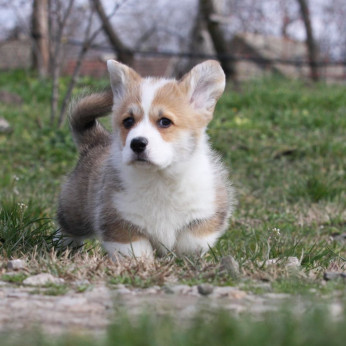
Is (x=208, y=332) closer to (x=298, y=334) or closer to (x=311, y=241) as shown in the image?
(x=298, y=334)

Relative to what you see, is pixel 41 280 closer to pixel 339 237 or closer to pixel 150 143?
pixel 150 143

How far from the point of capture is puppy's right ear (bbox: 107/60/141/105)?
4285mm

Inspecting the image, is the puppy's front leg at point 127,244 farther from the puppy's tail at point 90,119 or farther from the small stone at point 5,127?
the small stone at point 5,127

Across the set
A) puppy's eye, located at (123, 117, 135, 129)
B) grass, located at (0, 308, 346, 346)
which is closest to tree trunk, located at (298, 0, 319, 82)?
puppy's eye, located at (123, 117, 135, 129)

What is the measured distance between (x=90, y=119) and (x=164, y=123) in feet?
4.29

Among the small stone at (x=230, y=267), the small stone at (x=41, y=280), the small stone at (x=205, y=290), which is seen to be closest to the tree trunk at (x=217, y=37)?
the small stone at (x=230, y=267)

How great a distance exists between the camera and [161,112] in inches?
153

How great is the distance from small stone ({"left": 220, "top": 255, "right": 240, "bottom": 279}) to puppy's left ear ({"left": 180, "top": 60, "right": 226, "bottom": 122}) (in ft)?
4.02

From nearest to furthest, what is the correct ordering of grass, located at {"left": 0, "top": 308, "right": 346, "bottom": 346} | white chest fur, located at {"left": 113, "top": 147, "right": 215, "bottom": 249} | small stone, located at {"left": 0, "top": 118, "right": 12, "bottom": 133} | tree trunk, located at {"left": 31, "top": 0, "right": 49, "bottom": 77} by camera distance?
grass, located at {"left": 0, "top": 308, "right": 346, "bottom": 346}
white chest fur, located at {"left": 113, "top": 147, "right": 215, "bottom": 249}
small stone, located at {"left": 0, "top": 118, "right": 12, "bottom": 133}
tree trunk, located at {"left": 31, "top": 0, "right": 49, "bottom": 77}

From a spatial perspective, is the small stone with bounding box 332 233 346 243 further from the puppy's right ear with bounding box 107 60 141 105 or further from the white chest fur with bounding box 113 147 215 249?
the puppy's right ear with bounding box 107 60 141 105

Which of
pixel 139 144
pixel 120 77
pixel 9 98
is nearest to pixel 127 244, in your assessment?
pixel 139 144

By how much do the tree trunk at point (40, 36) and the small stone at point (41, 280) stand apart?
29.5ft

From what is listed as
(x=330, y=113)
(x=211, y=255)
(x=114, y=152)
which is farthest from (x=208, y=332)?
(x=330, y=113)

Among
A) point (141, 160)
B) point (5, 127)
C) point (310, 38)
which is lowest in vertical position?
point (5, 127)
